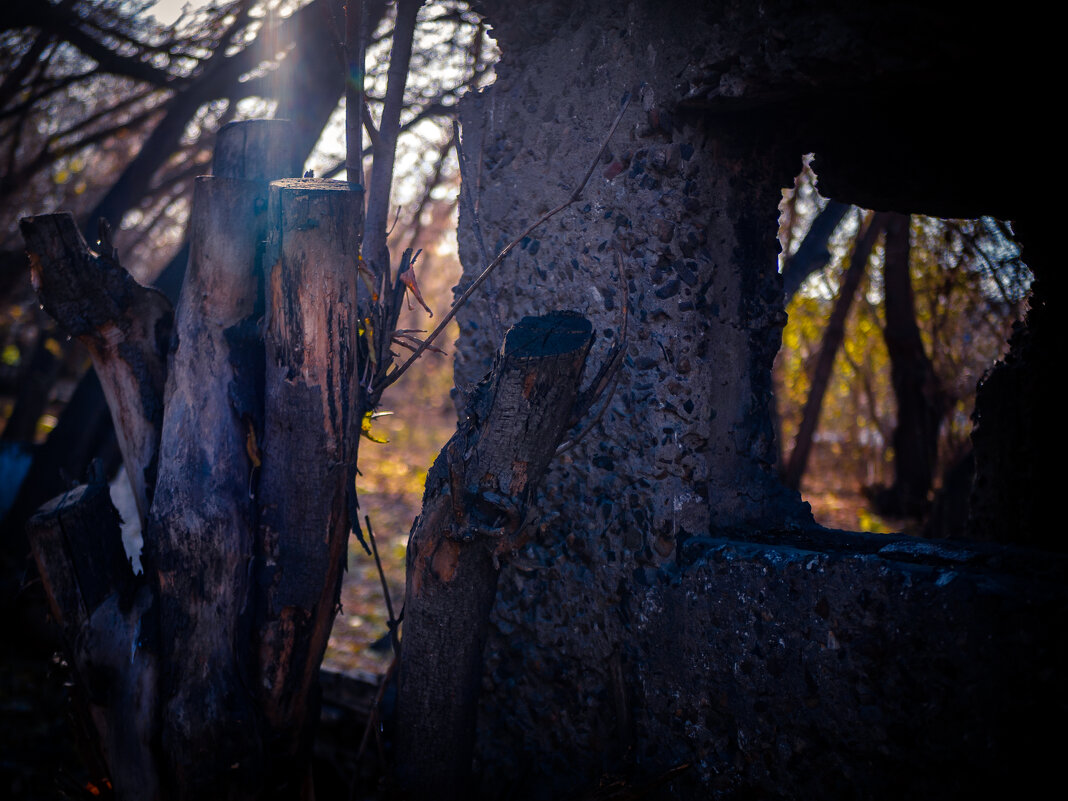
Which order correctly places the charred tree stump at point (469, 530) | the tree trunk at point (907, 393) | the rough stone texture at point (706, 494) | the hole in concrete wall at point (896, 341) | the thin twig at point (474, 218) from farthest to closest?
the tree trunk at point (907, 393) → the hole in concrete wall at point (896, 341) → the thin twig at point (474, 218) → the charred tree stump at point (469, 530) → the rough stone texture at point (706, 494)

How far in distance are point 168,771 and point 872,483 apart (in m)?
7.87

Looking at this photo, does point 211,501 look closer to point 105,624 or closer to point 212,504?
point 212,504

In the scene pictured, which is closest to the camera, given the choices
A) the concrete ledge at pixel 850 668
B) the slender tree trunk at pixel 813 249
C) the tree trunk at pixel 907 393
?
the concrete ledge at pixel 850 668

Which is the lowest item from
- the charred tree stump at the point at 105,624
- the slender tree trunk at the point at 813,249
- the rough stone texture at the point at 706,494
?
the charred tree stump at the point at 105,624

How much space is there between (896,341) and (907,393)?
0.70 meters

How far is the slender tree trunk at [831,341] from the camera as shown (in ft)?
19.0

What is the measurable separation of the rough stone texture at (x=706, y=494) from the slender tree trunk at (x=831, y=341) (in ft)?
11.9

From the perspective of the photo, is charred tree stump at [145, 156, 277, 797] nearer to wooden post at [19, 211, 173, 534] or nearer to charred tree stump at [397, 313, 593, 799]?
wooden post at [19, 211, 173, 534]

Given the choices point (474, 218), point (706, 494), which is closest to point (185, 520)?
point (474, 218)

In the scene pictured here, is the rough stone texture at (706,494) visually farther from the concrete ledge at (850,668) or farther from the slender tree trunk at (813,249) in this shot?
the slender tree trunk at (813,249)

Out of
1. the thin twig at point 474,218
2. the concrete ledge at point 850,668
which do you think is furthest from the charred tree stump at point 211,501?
the concrete ledge at point 850,668

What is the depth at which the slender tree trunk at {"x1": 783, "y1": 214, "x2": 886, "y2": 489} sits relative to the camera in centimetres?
579

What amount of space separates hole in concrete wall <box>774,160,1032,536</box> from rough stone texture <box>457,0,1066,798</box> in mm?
2529

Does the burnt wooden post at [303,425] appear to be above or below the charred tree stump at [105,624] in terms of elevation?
above
